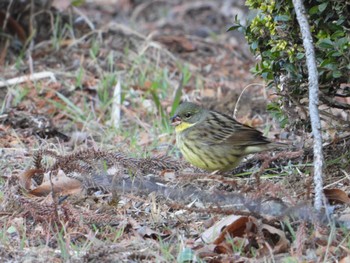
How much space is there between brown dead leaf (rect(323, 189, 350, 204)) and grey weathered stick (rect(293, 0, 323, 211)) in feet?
1.72

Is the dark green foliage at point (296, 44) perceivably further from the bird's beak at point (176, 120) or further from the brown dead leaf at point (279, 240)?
the bird's beak at point (176, 120)

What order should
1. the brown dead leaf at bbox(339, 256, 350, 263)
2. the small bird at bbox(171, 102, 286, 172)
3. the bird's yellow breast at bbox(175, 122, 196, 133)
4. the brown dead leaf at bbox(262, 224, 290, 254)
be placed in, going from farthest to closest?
the bird's yellow breast at bbox(175, 122, 196, 133) → the small bird at bbox(171, 102, 286, 172) → the brown dead leaf at bbox(262, 224, 290, 254) → the brown dead leaf at bbox(339, 256, 350, 263)

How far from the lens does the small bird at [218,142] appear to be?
576 cm

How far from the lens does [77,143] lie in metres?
6.74

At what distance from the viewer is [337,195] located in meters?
4.65

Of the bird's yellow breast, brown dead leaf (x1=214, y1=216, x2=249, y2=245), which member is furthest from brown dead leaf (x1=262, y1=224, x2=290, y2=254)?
the bird's yellow breast

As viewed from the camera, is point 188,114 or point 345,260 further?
point 188,114

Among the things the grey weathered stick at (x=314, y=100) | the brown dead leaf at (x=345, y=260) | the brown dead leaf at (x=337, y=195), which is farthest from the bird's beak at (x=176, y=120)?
the brown dead leaf at (x=345, y=260)

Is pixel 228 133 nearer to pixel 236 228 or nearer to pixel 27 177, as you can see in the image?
pixel 27 177

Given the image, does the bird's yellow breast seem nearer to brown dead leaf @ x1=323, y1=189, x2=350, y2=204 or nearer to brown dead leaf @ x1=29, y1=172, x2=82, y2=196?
brown dead leaf @ x1=29, y1=172, x2=82, y2=196

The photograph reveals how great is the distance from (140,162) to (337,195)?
4.83ft

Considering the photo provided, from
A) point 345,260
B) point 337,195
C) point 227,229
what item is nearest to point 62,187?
point 227,229

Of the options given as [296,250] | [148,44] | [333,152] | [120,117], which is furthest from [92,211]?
[148,44]

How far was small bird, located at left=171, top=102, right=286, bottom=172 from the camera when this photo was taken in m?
5.76
